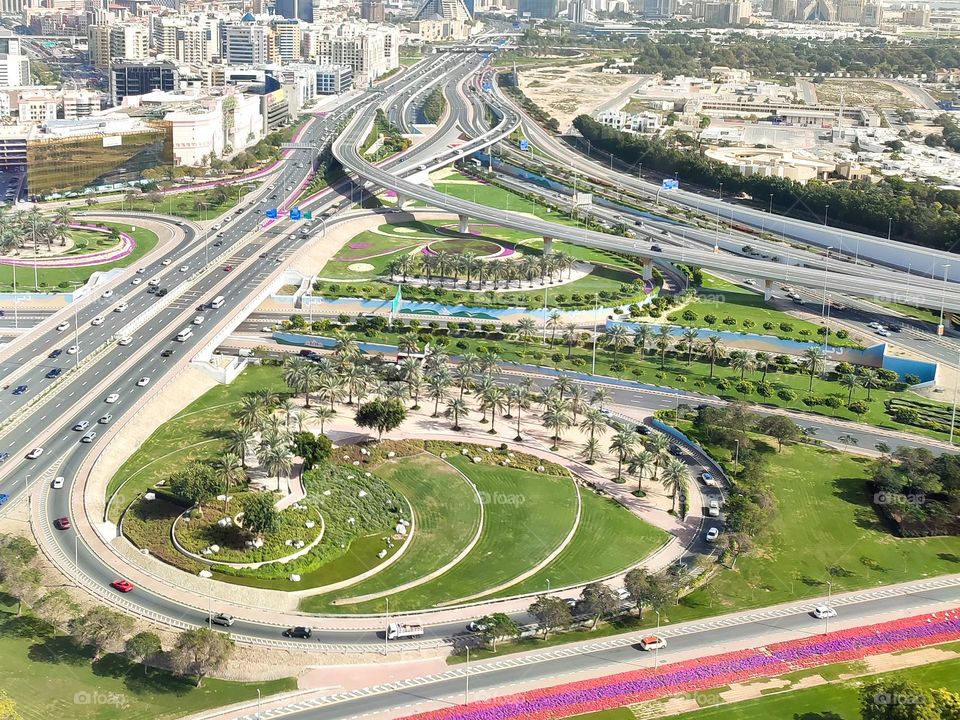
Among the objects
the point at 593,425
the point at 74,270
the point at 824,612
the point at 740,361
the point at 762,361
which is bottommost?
the point at 824,612

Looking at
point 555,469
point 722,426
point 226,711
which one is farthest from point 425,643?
point 722,426

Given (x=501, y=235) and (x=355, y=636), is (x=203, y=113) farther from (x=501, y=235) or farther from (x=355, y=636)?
(x=355, y=636)

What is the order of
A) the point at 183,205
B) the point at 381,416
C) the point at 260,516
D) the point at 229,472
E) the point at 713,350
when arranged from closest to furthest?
the point at 260,516 < the point at 229,472 < the point at 381,416 < the point at 713,350 < the point at 183,205

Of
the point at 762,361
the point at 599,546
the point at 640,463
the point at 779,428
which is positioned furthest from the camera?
the point at 762,361

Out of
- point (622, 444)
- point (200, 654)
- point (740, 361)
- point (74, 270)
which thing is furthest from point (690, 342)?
point (74, 270)

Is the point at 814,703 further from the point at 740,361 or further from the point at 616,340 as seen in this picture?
the point at 616,340

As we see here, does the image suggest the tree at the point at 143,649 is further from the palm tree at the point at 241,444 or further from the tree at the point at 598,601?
the tree at the point at 598,601

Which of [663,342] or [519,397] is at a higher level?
[663,342]

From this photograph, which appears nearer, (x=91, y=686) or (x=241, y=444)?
(x=91, y=686)
